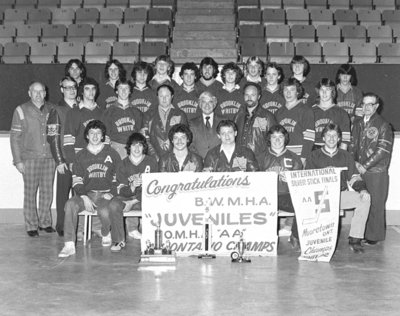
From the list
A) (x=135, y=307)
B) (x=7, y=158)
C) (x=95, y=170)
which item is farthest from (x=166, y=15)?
(x=135, y=307)

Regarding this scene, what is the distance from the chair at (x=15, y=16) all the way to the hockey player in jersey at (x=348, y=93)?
7968 mm

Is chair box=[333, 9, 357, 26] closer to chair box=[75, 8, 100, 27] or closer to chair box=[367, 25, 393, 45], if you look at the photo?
chair box=[367, 25, 393, 45]

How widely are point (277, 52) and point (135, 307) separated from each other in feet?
27.8

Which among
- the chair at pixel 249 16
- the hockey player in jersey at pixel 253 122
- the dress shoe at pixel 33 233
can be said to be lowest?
the dress shoe at pixel 33 233

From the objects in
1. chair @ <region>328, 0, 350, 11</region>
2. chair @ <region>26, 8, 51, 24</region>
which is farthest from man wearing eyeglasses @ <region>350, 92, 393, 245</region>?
chair @ <region>26, 8, 51, 24</region>

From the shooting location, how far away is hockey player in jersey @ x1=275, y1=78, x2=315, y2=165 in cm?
914

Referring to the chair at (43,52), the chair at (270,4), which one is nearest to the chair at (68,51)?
the chair at (43,52)

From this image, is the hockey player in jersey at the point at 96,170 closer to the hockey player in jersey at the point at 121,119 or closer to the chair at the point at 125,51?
the hockey player in jersey at the point at 121,119

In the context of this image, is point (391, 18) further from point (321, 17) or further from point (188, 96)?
point (188, 96)

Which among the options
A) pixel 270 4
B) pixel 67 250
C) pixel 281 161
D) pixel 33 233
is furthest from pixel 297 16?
pixel 67 250

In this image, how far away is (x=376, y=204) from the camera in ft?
30.1

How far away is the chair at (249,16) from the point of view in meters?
15.2

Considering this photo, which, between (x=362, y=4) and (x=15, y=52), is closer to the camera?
(x=15, y=52)

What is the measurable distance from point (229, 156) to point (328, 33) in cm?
674
